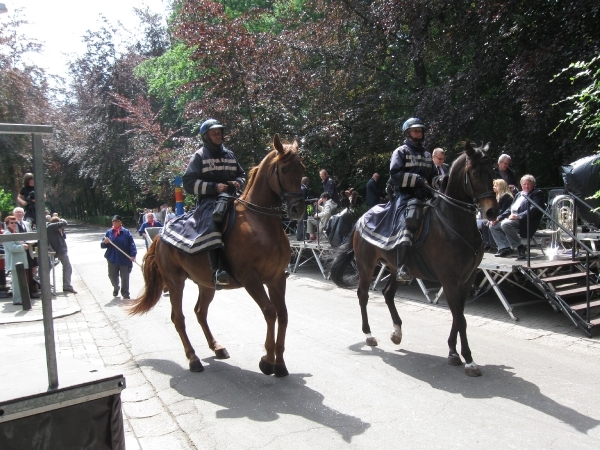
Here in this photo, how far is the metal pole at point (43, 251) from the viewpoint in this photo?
7.93 feet

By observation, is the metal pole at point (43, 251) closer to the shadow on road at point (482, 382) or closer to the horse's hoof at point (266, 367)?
the horse's hoof at point (266, 367)

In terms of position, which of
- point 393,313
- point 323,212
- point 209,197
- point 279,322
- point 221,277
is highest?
point 209,197

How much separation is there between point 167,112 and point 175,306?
28.9 meters

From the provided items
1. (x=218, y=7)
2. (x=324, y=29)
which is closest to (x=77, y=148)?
(x=218, y=7)

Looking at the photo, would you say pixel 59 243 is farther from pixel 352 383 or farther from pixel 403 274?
pixel 352 383

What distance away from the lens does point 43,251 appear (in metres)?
2.42

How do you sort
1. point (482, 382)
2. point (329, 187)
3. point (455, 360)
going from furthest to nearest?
point (329, 187), point (455, 360), point (482, 382)

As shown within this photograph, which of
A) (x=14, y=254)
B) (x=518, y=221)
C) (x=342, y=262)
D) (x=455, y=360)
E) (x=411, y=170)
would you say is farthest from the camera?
(x=14, y=254)

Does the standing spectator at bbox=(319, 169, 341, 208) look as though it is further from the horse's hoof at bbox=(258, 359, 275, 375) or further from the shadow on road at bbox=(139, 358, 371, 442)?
the horse's hoof at bbox=(258, 359, 275, 375)

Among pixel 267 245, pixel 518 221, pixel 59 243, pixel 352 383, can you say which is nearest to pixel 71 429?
pixel 267 245

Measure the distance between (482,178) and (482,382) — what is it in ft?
7.20

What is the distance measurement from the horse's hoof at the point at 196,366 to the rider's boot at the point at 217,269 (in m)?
1.00

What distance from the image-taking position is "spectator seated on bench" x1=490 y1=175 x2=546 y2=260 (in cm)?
924

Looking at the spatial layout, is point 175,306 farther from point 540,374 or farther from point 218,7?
point 218,7
